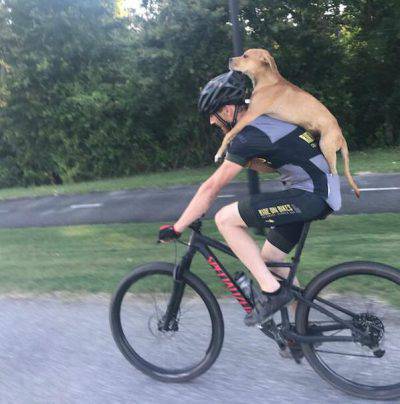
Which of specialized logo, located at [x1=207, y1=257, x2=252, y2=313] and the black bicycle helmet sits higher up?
the black bicycle helmet

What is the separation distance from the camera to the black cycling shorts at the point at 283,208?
2.84m

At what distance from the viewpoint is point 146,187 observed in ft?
44.9

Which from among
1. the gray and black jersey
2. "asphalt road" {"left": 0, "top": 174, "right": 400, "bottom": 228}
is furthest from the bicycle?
"asphalt road" {"left": 0, "top": 174, "right": 400, "bottom": 228}

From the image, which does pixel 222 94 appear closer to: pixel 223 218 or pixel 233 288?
pixel 223 218

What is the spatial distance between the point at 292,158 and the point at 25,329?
8.66 feet

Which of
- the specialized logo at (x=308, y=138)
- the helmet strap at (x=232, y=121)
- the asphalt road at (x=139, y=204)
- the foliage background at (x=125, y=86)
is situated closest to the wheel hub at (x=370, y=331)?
the specialized logo at (x=308, y=138)

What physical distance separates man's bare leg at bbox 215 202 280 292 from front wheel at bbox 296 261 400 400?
0.76 ft

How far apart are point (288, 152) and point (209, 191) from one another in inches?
19.3

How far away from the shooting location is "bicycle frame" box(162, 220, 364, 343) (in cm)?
290

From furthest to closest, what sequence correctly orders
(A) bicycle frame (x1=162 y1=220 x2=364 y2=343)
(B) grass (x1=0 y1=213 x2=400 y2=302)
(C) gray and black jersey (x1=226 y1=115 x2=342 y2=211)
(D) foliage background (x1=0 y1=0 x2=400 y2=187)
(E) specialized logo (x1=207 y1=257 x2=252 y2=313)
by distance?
(D) foliage background (x1=0 y1=0 x2=400 y2=187) < (B) grass (x1=0 y1=213 x2=400 y2=302) < (E) specialized logo (x1=207 y1=257 x2=252 y2=313) < (A) bicycle frame (x1=162 y1=220 x2=364 y2=343) < (C) gray and black jersey (x1=226 y1=115 x2=342 y2=211)

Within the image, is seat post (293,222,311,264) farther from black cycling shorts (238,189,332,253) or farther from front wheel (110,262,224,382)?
front wheel (110,262,224,382)

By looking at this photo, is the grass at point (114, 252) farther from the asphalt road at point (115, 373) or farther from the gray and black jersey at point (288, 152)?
the gray and black jersey at point (288, 152)

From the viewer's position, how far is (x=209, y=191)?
288 cm

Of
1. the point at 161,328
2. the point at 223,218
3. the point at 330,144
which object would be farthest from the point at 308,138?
the point at 161,328
